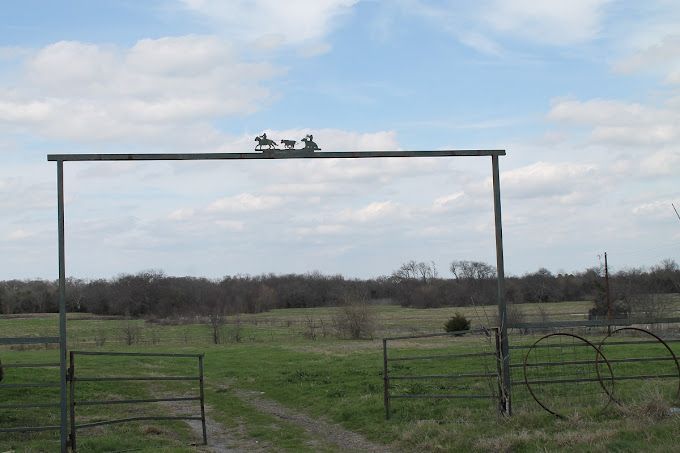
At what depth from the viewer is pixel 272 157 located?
36.5 feet

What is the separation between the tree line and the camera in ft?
208

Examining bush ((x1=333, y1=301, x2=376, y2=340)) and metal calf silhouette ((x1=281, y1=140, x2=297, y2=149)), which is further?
bush ((x1=333, y1=301, x2=376, y2=340))

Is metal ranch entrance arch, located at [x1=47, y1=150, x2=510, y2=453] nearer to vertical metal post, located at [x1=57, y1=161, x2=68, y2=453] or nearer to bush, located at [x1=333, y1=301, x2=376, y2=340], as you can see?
vertical metal post, located at [x1=57, y1=161, x2=68, y2=453]

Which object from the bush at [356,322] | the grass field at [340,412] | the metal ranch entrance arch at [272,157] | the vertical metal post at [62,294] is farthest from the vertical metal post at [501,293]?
the bush at [356,322]

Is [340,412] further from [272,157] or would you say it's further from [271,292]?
[271,292]

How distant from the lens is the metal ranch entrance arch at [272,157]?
411 inches

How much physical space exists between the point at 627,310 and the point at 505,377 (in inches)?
1428

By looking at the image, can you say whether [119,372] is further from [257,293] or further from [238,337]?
[257,293]

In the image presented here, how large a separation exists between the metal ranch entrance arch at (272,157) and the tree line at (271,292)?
125 feet

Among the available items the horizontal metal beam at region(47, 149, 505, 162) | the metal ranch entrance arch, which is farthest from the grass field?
the horizontal metal beam at region(47, 149, 505, 162)

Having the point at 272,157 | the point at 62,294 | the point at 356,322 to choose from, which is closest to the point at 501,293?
the point at 272,157

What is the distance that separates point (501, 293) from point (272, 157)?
4184mm

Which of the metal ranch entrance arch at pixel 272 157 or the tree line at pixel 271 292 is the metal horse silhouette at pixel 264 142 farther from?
the tree line at pixel 271 292

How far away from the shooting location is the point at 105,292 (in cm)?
7075
